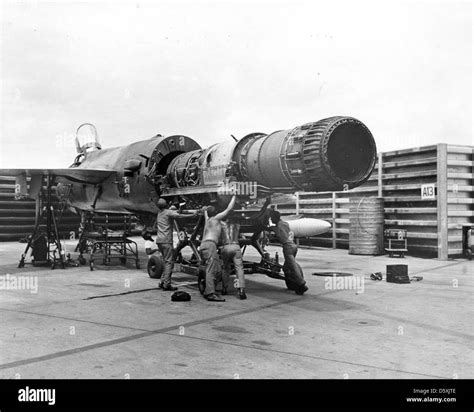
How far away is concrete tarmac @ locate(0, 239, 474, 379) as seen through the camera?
4.39 metres

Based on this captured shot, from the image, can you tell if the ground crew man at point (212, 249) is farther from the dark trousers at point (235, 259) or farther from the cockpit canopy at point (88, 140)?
the cockpit canopy at point (88, 140)

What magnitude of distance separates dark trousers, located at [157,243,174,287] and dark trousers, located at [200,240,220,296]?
1.04 meters

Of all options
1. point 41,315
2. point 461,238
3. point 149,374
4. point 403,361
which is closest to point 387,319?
point 403,361

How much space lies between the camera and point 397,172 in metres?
15.5

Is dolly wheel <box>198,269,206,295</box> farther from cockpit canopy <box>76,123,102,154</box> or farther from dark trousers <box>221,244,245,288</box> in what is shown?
cockpit canopy <box>76,123,102,154</box>

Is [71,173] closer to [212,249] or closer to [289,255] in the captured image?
[212,249]

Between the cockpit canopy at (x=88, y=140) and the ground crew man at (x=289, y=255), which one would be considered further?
the cockpit canopy at (x=88, y=140)

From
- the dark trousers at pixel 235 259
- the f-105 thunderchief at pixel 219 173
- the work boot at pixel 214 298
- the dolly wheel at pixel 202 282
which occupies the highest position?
the f-105 thunderchief at pixel 219 173

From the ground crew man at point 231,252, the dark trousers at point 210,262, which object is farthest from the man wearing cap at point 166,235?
the dark trousers at point 210,262

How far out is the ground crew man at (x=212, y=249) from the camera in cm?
788

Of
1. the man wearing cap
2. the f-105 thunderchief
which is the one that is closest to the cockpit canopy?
the f-105 thunderchief

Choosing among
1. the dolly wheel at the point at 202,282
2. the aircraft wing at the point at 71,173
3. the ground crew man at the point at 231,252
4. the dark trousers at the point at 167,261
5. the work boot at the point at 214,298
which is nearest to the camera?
the work boot at the point at 214,298

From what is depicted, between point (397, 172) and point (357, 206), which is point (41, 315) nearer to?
point (357, 206)

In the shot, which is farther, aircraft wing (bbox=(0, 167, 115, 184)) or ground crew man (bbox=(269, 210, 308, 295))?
aircraft wing (bbox=(0, 167, 115, 184))
